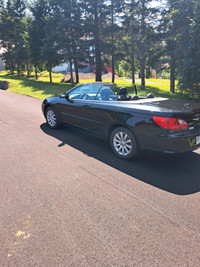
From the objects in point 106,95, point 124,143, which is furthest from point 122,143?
point 106,95

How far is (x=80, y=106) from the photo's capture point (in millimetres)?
5383

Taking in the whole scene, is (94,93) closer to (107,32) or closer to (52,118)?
(52,118)

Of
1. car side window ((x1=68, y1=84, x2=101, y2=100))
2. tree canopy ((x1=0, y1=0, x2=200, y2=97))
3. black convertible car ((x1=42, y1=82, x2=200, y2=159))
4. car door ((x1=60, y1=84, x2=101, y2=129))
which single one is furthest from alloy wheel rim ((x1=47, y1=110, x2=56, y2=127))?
tree canopy ((x1=0, y1=0, x2=200, y2=97))

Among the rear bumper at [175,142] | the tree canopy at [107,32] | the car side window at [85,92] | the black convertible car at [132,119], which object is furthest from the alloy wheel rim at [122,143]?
the tree canopy at [107,32]

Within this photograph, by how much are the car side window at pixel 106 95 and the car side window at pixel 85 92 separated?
156 millimetres

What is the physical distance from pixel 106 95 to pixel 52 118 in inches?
90.9

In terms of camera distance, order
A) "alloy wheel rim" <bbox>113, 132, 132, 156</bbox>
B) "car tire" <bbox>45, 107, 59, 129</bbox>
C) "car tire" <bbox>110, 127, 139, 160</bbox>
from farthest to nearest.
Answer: "car tire" <bbox>45, 107, 59, 129</bbox> → "alloy wheel rim" <bbox>113, 132, 132, 156</bbox> → "car tire" <bbox>110, 127, 139, 160</bbox>

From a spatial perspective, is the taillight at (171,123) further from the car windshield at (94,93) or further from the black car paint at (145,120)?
the car windshield at (94,93)

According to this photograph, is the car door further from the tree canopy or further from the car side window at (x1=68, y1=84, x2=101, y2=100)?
the tree canopy

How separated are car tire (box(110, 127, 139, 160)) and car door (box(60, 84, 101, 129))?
0.83 meters

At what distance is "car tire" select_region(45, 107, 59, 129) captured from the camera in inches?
251

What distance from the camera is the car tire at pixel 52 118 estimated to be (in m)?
6.38

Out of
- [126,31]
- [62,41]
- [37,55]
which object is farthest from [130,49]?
[37,55]

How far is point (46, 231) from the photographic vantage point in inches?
94.0
